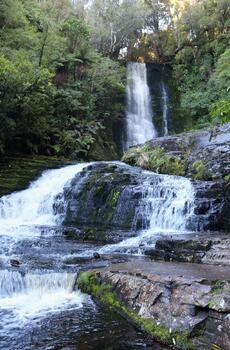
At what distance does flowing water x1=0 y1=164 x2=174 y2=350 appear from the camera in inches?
211

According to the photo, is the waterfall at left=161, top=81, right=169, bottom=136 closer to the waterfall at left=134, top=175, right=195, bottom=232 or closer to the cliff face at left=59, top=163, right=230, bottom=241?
the cliff face at left=59, top=163, right=230, bottom=241

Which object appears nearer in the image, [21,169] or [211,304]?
[211,304]

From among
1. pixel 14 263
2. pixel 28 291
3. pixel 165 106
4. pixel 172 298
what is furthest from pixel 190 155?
pixel 165 106

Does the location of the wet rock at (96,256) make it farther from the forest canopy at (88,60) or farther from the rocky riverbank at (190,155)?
the forest canopy at (88,60)

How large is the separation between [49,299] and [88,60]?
715 inches

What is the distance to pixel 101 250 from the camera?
9359 millimetres

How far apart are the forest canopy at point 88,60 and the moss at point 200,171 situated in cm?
444

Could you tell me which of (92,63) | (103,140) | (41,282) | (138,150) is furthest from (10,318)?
(92,63)

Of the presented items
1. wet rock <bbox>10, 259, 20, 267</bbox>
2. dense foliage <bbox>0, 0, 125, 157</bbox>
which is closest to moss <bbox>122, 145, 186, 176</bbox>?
dense foliage <bbox>0, 0, 125, 157</bbox>

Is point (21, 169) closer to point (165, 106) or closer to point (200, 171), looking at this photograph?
point (200, 171)

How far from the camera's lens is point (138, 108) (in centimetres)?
2578

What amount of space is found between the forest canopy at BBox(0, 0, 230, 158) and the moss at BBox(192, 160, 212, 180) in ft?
14.6

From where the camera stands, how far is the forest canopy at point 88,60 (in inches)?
696

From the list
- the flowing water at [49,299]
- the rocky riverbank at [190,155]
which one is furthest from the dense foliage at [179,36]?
the flowing water at [49,299]
